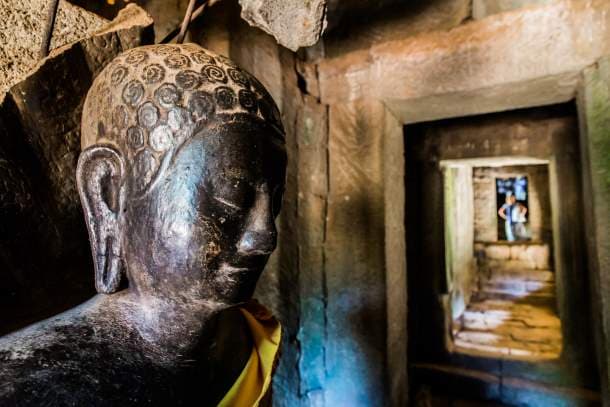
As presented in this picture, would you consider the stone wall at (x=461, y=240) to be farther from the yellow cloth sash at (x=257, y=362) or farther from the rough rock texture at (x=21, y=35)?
the rough rock texture at (x=21, y=35)

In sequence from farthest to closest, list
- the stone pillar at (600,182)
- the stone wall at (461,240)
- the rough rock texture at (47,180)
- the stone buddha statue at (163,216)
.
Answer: the stone wall at (461,240) → the stone pillar at (600,182) → the rough rock texture at (47,180) → the stone buddha statue at (163,216)

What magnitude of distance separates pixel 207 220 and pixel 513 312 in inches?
232

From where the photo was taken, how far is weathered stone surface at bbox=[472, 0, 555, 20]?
4.94ft

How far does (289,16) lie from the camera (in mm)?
1112

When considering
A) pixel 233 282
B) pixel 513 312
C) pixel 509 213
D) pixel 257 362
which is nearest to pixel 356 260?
pixel 257 362

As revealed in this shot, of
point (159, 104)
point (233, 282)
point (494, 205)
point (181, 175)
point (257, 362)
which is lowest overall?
point (257, 362)

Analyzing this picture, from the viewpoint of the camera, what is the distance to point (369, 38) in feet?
5.97

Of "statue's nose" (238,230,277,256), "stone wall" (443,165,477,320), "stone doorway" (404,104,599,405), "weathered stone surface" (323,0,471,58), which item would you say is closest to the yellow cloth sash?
"statue's nose" (238,230,277,256)

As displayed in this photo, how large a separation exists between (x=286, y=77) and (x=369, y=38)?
0.49m

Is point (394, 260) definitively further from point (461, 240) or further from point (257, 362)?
point (461, 240)

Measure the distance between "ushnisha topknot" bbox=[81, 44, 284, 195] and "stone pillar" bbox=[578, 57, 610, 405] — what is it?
141cm

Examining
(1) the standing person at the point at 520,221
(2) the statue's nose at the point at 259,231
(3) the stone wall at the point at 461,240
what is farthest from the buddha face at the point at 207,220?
(1) the standing person at the point at 520,221

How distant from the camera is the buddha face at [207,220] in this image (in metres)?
0.71

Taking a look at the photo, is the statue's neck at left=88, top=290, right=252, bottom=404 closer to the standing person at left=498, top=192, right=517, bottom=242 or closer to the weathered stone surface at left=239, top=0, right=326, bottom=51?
the weathered stone surface at left=239, top=0, right=326, bottom=51
